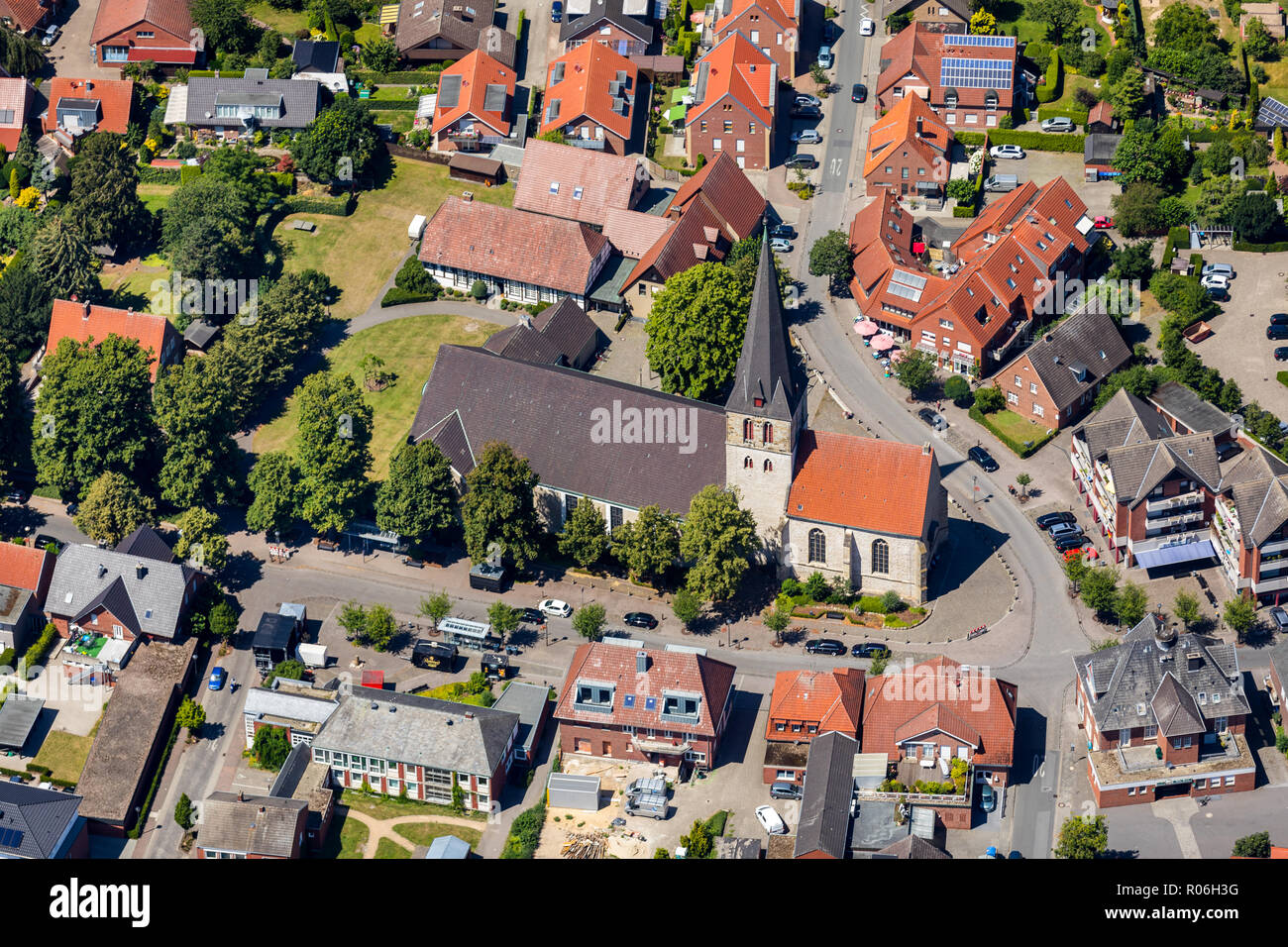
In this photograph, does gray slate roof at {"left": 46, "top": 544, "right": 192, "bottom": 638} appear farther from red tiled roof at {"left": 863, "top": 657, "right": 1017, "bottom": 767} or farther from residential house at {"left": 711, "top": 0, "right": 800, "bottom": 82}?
residential house at {"left": 711, "top": 0, "right": 800, "bottom": 82}

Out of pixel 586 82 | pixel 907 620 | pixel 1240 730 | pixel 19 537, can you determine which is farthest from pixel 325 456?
pixel 1240 730

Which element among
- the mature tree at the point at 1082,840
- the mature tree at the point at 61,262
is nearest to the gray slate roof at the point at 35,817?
the mature tree at the point at 61,262

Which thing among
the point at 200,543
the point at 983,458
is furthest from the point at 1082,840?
the point at 200,543

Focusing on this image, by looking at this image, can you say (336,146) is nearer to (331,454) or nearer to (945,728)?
(331,454)

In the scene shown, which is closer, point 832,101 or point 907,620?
point 907,620

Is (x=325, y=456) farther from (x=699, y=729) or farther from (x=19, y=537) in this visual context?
(x=699, y=729)
